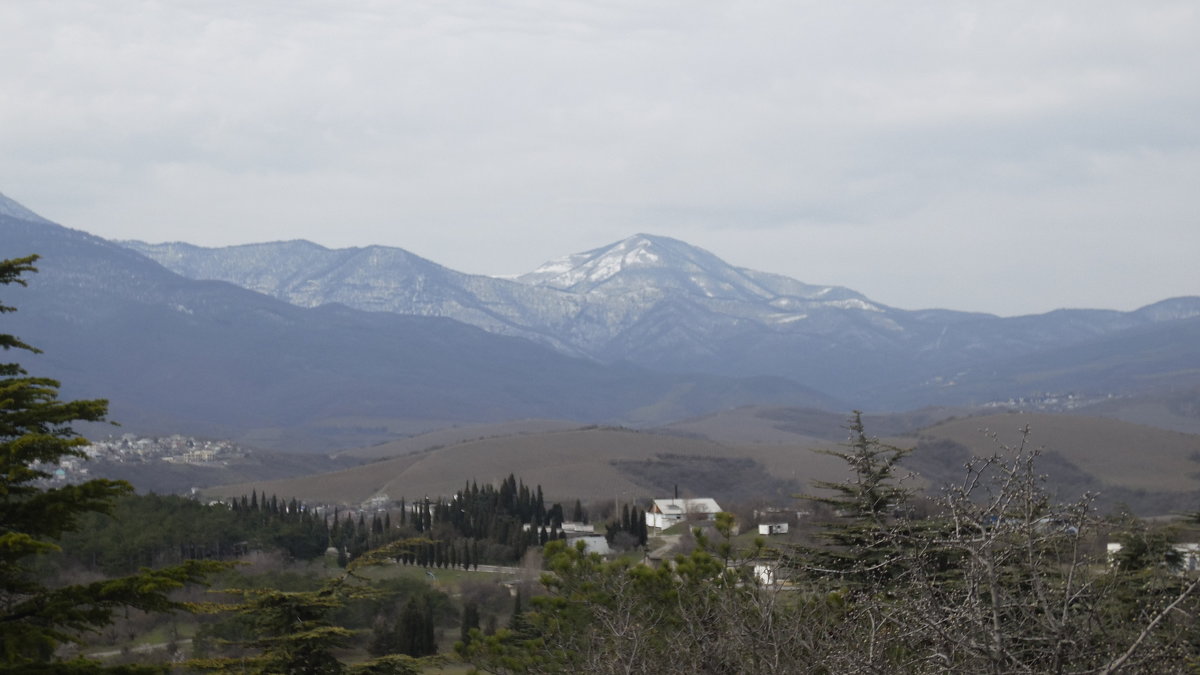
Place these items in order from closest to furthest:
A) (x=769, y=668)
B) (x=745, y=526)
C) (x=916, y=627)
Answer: (x=916, y=627) < (x=769, y=668) < (x=745, y=526)

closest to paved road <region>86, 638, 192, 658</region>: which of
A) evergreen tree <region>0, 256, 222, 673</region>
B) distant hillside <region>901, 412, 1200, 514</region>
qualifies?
evergreen tree <region>0, 256, 222, 673</region>

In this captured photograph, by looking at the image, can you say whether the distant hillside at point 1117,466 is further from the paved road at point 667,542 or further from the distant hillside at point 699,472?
the paved road at point 667,542

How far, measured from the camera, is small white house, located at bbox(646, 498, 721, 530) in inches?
4651

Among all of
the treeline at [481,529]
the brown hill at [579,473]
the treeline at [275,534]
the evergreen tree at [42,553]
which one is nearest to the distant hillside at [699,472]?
the brown hill at [579,473]

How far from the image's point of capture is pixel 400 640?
53.0 metres

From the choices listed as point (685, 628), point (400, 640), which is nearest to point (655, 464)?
point (400, 640)

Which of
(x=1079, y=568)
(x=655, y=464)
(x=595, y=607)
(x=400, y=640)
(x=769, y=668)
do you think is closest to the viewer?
(x=1079, y=568)

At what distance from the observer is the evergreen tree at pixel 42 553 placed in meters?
12.4

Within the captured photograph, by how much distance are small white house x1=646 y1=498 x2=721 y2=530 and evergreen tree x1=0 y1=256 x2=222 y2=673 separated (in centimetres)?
10112

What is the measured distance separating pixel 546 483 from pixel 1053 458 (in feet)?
237

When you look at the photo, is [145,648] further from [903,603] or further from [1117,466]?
[1117,466]

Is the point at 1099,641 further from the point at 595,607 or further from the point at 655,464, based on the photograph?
the point at 655,464

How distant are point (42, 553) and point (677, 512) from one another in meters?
113

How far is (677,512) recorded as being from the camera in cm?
12381
